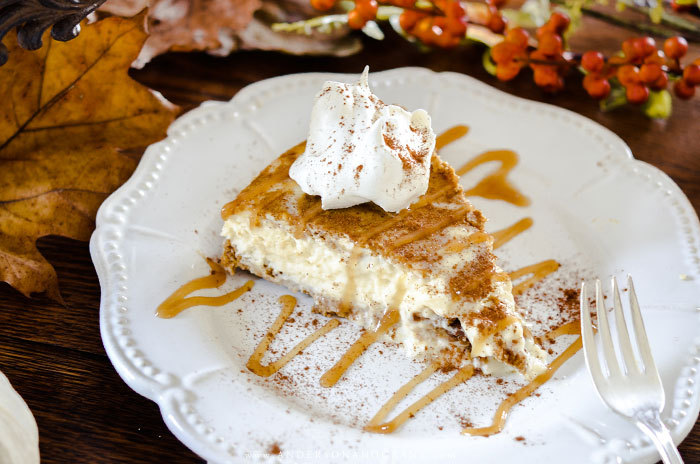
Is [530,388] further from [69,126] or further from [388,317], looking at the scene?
[69,126]

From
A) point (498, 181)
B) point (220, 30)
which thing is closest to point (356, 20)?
point (220, 30)

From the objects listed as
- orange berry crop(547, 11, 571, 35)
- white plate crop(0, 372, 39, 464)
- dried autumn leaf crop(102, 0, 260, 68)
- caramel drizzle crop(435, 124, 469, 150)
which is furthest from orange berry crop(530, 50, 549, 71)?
white plate crop(0, 372, 39, 464)

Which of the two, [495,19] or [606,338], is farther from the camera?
[495,19]

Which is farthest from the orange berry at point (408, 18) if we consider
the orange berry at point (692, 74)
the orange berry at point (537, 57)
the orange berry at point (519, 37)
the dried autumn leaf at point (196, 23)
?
the orange berry at point (692, 74)

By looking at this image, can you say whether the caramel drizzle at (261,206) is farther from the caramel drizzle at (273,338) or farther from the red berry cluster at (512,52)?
the red berry cluster at (512,52)

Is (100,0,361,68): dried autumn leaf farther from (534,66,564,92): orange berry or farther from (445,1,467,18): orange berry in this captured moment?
(534,66,564,92): orange berry

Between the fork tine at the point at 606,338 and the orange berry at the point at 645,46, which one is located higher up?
the orange berry at the point at 645,46
